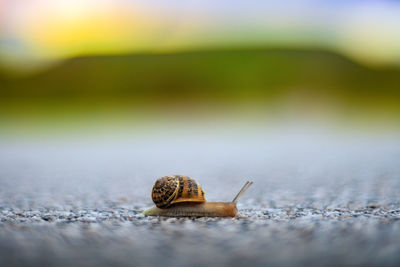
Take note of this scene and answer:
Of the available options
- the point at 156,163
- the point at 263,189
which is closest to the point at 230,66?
the point at 156,163

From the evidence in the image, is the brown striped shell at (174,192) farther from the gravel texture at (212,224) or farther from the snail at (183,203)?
the gravel texture at (212,224)

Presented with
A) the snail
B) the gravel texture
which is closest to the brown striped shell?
the snail

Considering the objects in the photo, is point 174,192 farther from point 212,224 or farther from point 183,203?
point 212,224

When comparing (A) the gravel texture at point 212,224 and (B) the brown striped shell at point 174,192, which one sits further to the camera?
(B) the brown striped shell at point 174,192

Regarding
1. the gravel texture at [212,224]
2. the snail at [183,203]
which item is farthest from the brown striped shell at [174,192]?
the gravel texture at [212,224]

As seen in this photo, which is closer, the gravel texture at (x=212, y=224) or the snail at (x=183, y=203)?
the gravel texture at (x=212, y=224)

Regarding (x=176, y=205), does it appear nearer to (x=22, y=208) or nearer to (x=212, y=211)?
(x=212, y=211)

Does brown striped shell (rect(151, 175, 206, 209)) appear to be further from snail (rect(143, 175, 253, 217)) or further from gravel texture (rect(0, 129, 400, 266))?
gravel texture (rect(0, 129, 400, 266))
